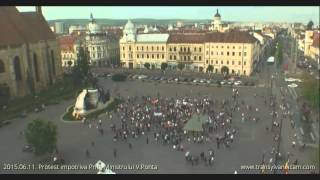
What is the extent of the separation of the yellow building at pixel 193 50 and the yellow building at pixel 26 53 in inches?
385

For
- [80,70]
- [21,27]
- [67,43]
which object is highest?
[21,27]

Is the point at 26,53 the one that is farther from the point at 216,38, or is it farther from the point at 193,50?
the point at 216,38

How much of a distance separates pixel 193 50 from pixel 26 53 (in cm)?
1503

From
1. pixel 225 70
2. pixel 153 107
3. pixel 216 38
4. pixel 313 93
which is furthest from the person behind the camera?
pixel 216 38

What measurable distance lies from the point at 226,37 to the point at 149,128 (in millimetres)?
19134

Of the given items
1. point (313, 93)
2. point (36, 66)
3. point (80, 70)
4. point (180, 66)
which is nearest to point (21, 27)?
point (36, 66)

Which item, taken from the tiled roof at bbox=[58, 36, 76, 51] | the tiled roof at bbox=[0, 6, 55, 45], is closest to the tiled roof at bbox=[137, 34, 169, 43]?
the tiled roof at bbox=[58, 36, 76, 51]

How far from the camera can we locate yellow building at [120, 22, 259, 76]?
32656 millimetres

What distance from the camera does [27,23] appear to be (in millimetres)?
26188

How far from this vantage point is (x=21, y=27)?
2525 centimetres

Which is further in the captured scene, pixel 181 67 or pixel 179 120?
pixel 181 67

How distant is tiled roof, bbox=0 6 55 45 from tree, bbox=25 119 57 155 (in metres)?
12.1

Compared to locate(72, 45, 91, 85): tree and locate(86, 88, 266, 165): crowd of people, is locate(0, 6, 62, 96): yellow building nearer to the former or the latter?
locate(72, 45, 91, 85): tree

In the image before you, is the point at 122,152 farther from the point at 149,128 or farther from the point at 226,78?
the point at 226,78
